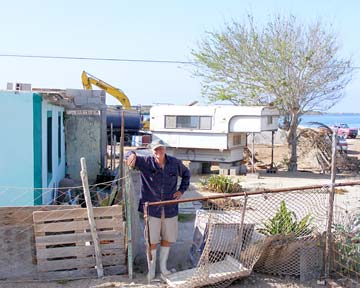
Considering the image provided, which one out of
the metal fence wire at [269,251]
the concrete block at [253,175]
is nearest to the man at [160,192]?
the metal fence wire at [269,251]

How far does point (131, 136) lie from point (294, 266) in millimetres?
21085

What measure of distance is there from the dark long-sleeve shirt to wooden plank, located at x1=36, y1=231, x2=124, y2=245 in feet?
1.61

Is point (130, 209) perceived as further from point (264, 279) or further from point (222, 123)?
point (222, 123)

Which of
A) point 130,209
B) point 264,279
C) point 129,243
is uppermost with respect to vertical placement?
point 130,209

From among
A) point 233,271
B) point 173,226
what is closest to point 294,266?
point 233,271

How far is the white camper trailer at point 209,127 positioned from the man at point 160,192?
9893mm

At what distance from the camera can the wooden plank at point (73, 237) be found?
5547mm

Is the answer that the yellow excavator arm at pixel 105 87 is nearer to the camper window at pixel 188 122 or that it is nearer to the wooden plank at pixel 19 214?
the camper window at pixel 188 122

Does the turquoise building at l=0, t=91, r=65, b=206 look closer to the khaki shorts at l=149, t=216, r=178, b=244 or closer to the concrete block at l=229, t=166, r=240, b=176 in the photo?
the khaki shorts at l=149, t=216, r=178, b=244

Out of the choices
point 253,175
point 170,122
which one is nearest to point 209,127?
point 170,122

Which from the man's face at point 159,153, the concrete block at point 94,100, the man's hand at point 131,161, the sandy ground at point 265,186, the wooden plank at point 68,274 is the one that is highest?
the concrete block at point 94,100

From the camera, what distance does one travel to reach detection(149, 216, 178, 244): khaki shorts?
18.7 feet

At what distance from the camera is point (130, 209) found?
19.0 feet

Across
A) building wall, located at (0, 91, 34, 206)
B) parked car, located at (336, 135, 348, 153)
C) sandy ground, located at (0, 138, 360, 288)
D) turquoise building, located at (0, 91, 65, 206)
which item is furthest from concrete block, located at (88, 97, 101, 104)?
parked car, located at (336, 135, 348, 153)
